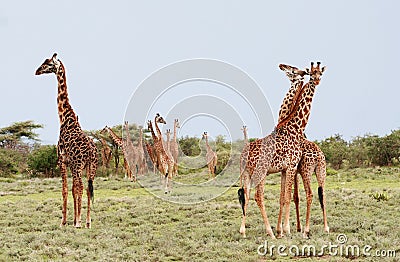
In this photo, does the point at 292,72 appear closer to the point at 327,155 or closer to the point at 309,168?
the point at 309,168

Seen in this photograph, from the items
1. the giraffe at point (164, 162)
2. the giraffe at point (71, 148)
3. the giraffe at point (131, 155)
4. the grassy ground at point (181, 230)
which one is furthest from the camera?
the giraffe at point (131, 155)

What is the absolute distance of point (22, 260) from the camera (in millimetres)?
8383

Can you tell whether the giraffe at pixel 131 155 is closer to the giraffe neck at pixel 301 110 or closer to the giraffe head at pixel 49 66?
the giraffe head at pixel 49 66

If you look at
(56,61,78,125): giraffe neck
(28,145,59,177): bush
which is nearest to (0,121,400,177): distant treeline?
(28,145,59,177): bush

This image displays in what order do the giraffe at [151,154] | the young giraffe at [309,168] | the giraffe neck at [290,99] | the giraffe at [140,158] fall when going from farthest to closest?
the giraffe at [140,158]
the giraffe at [151,154]
the giraffe neck at [290,99]
the young giraffe at [309,168]

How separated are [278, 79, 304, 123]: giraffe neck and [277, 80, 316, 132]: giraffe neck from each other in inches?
9.1

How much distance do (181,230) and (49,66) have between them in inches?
174

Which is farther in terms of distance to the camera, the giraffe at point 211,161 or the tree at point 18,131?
the tree at point 18,131

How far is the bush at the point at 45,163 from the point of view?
28.6 metres

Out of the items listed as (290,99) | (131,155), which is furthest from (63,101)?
(131,155)

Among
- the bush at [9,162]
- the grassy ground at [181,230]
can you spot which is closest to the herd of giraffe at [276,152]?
the grassy ground at [181,230]

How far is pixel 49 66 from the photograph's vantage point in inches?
445

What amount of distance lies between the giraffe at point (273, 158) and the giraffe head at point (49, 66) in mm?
4620

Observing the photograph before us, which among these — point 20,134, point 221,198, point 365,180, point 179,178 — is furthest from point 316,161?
point 20,134
